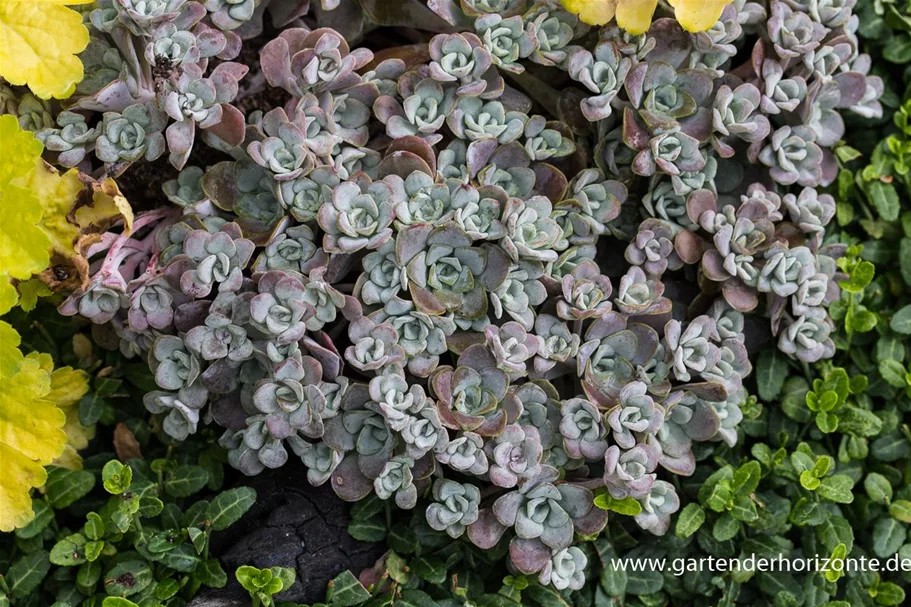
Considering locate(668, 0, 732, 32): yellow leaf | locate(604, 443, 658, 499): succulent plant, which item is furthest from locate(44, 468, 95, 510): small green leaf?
locate(668, 0, 732, 32): yellow leaf

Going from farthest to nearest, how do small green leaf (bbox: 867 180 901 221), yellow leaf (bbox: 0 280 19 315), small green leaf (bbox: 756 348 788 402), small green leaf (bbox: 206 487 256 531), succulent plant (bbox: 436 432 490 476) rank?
small green leaf (bbox: 867 180 901 221)
small green leaf (bbox: 756 348 788 402)
small green leaf (bbox: 206 487 256 531)
succulent plant (bbox: 436 432 490 476)
yellow leaf (bbox: 0 280 19 315)

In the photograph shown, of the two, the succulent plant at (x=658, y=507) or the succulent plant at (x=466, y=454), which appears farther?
the succulent plant at (x=658, y=507)

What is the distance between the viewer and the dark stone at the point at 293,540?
61.2 inches

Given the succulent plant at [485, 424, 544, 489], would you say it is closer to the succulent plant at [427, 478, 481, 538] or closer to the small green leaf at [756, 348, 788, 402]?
the succulent plant at [427, 478, 481, 538]

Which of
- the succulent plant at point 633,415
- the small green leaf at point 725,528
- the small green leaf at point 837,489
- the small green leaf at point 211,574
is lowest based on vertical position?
the small green leaf at point 725,528

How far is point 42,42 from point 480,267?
83 cm

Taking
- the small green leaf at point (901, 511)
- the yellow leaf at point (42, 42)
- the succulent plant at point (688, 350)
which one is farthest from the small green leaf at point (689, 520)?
the yellow leaf at point (42, 42)

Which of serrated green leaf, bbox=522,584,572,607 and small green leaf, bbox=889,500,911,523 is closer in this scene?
serrated green leaf, bbox=522,584,572,607

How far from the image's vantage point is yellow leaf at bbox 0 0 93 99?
1.44m

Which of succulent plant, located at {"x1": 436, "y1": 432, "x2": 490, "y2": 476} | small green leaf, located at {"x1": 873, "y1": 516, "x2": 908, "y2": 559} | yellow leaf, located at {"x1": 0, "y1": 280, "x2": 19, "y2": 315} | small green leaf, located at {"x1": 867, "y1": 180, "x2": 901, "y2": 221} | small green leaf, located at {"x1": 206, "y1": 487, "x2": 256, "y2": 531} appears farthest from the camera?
small green leaf, located at {"x1": 867, "y1": 180, "x2": 901, "y2": 221}

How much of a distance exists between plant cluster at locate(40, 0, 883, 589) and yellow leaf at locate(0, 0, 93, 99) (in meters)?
0.08

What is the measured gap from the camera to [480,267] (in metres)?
1.51

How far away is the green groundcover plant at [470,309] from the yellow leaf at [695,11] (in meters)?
0.10

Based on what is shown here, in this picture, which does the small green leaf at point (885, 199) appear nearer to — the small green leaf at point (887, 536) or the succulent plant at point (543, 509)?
the small green leaf at point (887, 536)
